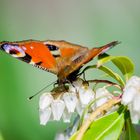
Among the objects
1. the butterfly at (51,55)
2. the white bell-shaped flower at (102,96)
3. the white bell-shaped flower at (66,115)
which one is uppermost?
the butterfly at (51,55)

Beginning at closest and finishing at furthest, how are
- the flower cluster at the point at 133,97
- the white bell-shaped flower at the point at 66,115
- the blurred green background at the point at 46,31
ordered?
1. the flower cluster at the point at 133,97
2. the white bell-shaped flower at the point at 66,115
3. the blurred green background at the point at 46,31

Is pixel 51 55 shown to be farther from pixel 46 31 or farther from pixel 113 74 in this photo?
pixel 46 31

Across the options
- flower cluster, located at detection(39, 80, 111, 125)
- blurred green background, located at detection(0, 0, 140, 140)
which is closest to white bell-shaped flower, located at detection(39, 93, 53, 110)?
flower cluster, located at detection(39, 80, 111, 125)

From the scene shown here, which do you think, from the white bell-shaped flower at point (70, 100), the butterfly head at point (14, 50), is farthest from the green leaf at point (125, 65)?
the butterfly head at point (14, 50)

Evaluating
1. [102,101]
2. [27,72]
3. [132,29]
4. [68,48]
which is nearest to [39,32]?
[27,72]

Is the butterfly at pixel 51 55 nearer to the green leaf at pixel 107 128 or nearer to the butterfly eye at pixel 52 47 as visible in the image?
the butterfly eye at pixel 52 47

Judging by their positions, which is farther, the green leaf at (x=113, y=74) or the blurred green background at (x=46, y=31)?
the blurred green background at (x=46, y=31)
